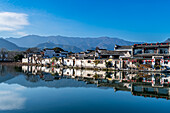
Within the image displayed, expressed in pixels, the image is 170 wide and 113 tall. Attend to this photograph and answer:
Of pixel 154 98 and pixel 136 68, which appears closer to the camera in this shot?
pixel 154 98

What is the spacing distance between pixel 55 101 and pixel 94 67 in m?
32.6

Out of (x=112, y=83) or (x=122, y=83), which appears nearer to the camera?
(x=122, y=83)

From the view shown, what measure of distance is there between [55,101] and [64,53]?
6293 centimetres

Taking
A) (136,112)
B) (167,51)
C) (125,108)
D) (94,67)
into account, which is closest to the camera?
(136,112)

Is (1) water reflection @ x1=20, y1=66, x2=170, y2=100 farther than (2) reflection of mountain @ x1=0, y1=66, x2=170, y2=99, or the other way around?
(2) reflection of mountain @ x1=0, y1=66, x2=170, y2=99

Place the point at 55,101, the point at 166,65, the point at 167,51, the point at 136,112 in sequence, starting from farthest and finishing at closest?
the point at 167,51
the point at 166,65
the point at 55,101
the point at 136,112

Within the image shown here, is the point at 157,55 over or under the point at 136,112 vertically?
over

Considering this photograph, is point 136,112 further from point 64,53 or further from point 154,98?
point 64,53

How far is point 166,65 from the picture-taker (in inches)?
1437

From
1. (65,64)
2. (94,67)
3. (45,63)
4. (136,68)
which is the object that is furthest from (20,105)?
(45,63)

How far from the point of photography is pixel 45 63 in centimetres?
6222

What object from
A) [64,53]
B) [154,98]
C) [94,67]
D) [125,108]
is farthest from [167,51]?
[64,53]

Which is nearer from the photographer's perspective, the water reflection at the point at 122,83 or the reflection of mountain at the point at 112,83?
the water reflection at the point at 122,83

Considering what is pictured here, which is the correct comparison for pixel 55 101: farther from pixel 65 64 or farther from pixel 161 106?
pixel 65 64
